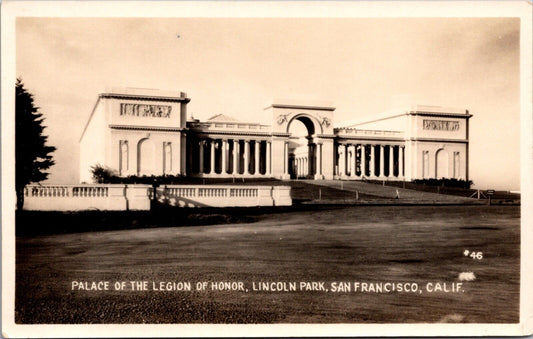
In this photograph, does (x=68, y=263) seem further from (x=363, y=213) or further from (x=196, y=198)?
(x=363, y=213)

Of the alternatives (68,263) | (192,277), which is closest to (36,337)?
(68,263)

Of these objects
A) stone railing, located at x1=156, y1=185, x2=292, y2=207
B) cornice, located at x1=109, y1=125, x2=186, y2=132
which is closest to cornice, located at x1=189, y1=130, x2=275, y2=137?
cornice, located at x1=109, y1=125, x2=186, y2=132

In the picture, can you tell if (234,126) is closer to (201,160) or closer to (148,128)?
(201,160)

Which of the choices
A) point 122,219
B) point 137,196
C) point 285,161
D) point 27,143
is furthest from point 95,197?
point 285,161

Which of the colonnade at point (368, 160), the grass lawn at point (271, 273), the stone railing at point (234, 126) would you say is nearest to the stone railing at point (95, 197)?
the grass lawn at point (271, 273)

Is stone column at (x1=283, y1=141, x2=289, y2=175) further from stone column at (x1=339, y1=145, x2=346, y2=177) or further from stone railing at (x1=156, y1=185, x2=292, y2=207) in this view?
stone railing at (x1=156, y1=185, x2=292, y2=207)

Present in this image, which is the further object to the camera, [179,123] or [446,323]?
[179,123]
